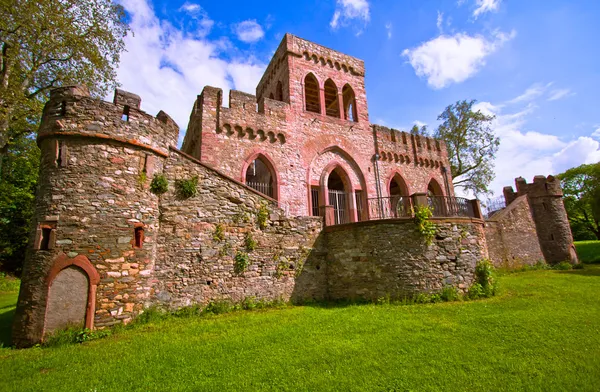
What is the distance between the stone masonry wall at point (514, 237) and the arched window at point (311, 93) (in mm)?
11699

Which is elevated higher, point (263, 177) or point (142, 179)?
point (263, 177)

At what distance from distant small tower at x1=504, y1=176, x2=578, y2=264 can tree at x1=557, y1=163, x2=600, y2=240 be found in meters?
21.0

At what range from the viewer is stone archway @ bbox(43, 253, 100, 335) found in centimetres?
653

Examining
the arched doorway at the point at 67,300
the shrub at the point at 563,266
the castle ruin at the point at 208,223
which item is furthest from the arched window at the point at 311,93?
the shrub at the point at 563,266

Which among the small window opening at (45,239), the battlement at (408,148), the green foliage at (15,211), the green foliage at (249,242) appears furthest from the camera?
the green foliage at (15,211)

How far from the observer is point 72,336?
21.0ft

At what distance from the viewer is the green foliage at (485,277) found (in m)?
9.77

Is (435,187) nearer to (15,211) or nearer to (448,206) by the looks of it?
(448,206)

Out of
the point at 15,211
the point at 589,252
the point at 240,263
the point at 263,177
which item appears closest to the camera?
the point at 240,263

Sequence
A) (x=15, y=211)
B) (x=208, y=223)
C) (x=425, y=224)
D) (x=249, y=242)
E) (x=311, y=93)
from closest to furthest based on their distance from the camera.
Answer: (x=208, y=223), (x=249, y=242), (x=425, y=224), (x=311, y=93), (x=15, y=211)

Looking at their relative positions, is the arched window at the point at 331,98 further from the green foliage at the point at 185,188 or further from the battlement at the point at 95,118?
the battlement at the point at 95,118

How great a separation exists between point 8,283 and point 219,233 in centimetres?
1806

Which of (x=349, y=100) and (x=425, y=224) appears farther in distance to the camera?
(x=349, y=100)

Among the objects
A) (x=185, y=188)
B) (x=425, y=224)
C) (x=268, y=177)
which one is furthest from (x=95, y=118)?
(x=425, y=224)
